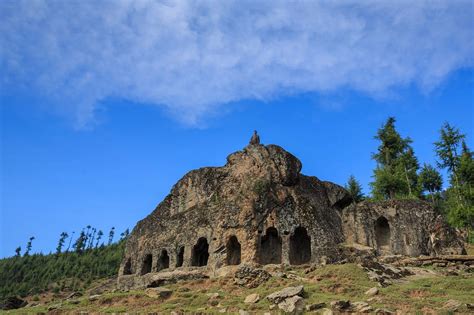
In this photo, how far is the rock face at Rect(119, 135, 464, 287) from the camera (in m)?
32.9

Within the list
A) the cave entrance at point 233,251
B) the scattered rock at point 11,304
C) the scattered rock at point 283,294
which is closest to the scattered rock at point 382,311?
the scattered rock at point 283,294

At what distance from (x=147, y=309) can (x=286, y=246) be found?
43.0 feet

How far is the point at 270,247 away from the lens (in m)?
34.4

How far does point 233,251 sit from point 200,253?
4.59 metres

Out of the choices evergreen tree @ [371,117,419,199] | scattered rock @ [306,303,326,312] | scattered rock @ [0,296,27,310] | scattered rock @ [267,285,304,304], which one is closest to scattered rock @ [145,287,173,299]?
scattered rock @ [267,285,304,304]

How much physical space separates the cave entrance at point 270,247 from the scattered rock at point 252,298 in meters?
12.1

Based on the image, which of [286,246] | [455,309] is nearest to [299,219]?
[286,246]

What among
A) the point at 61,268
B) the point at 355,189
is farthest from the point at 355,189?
the point at 61,268

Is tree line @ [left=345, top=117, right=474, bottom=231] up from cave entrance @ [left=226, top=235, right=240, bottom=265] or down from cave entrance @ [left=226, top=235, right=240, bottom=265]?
up

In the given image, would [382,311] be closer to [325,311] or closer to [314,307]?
[325,311]

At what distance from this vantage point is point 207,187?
40.7 meters

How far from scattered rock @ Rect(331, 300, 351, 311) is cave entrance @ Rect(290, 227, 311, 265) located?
15.4m

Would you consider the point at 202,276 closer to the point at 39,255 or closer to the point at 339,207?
the point at 339,207

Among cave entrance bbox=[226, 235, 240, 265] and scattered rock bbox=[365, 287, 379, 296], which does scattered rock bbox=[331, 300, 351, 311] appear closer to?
scattered rock bbox=[365, 287, 379, 296]
